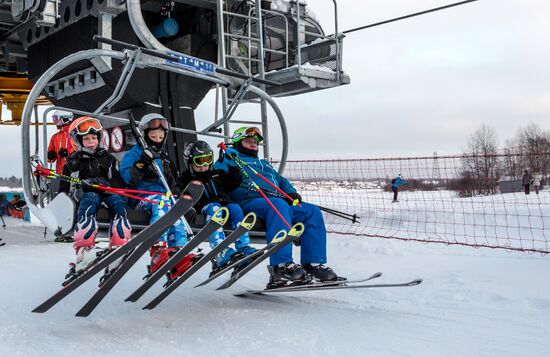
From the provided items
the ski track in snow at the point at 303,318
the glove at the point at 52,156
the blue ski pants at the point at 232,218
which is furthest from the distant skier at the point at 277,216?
the glove at the point at 52,156

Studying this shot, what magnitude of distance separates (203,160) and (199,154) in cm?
7

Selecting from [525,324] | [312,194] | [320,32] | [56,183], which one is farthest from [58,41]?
[312,194]

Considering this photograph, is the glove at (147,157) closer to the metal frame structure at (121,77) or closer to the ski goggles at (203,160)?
the ski goggles at (203,160)

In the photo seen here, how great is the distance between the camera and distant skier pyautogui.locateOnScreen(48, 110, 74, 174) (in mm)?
5688

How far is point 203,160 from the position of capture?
4242 mm

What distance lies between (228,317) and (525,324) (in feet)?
7.04

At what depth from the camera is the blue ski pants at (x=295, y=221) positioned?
4129 mm

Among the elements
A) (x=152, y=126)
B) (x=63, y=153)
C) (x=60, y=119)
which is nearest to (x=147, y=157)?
(x=152, y=126)

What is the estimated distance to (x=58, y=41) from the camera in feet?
25.9

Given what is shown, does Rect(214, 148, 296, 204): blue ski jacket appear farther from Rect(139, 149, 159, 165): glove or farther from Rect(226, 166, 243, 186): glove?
Rect(139, 149, 159, 165): glove

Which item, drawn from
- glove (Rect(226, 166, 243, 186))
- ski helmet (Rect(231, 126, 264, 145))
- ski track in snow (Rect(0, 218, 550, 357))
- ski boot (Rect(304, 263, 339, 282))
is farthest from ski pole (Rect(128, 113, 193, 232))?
ski boot (Rect(304, 263, 339, 282))

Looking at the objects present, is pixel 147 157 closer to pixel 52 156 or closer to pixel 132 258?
pixel 132 258

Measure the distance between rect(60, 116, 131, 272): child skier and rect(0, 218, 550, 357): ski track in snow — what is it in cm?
62

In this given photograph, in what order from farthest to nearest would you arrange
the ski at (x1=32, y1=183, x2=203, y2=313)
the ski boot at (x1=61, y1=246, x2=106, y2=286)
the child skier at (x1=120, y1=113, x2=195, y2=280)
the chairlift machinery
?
the chairlift machinery, the child skier at (x1=120, y1=113, x2=195, y2=280), the ski boot at (x1=61, y1=246, x2=106, y2=286), the ski at (x1=32, y1=183, x2=203, y2=313)
